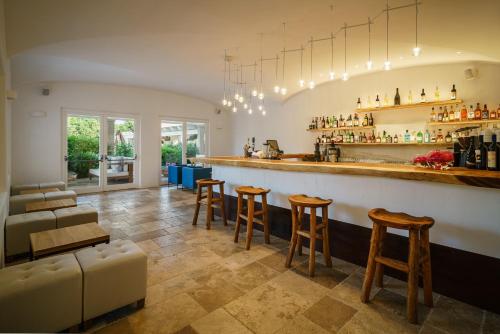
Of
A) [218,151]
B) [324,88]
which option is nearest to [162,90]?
[218,151]

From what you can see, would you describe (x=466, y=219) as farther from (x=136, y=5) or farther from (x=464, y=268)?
(x=136, y=5)

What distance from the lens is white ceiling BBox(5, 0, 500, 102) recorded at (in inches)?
117

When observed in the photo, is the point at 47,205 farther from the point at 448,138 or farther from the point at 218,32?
the point at 448,138

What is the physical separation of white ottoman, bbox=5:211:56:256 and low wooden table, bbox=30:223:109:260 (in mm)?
694

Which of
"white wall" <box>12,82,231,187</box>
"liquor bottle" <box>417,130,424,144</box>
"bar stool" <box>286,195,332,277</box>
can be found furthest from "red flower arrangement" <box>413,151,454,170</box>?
"white wall" <box>12,82,231,187</box>

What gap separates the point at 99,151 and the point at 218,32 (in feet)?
18.2

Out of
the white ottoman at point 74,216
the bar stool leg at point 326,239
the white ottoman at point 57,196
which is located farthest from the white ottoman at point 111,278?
the white ottoman at point 57,196

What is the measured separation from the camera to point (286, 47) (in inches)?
173

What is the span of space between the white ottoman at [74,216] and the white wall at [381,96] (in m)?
5.69

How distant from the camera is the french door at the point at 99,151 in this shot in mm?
7008

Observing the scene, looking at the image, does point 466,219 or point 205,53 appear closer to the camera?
point 466,219

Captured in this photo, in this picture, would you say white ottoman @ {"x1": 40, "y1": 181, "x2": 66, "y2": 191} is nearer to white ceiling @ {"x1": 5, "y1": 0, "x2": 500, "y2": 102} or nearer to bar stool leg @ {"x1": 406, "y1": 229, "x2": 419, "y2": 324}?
white ceiling @ {"x1": 5, "y1": 0, "x2": 500, "y2": 102}

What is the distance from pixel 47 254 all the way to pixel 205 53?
12.9 feet

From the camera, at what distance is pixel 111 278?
6.40 ft
